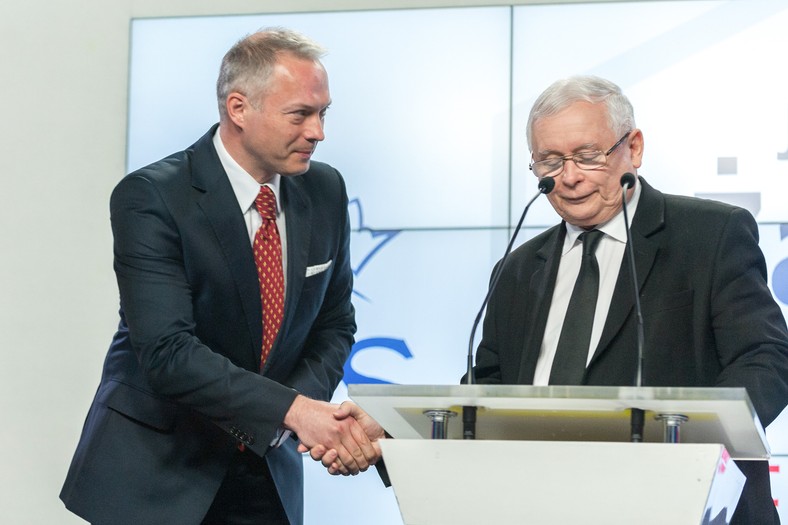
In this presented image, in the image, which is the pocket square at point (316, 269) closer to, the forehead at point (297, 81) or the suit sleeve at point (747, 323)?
the forehead at point (297, 81)

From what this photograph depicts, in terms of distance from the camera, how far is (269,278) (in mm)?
2742

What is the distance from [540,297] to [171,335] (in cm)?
78

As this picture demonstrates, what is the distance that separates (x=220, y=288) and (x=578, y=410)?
1150 millimetres

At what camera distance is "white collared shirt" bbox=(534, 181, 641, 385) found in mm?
2426

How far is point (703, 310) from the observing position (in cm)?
232

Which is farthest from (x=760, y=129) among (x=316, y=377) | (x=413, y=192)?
(x=316, y=377)

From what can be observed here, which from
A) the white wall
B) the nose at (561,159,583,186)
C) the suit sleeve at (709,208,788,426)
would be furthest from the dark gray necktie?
the white wall

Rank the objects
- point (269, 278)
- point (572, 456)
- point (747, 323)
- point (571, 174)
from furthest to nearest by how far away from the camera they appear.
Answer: point (269, 278) < point (571, 174) < point (747, 323) < point (572, 456)

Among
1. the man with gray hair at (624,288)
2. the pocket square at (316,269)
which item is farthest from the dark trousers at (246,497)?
the man with gray hair at (624,288)

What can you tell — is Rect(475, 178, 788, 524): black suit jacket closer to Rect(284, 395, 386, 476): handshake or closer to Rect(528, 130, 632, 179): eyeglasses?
Rect(528, 130, 632, 179): eyeglasses

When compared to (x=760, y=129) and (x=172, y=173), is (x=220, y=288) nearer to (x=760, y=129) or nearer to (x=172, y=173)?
(x=172, y=173)

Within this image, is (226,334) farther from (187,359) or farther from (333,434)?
(333,434)

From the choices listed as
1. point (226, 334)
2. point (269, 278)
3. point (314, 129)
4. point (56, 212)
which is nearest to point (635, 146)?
point (314, 129)

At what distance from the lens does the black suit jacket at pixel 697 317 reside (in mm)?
2203
